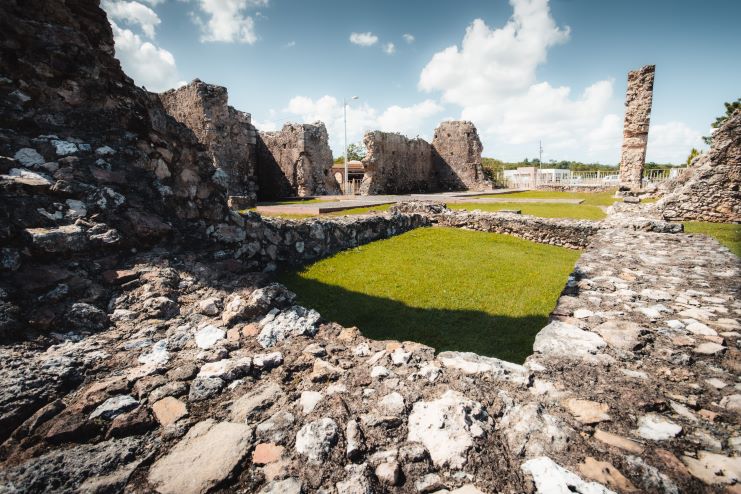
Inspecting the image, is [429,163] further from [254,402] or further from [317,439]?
[317,439]

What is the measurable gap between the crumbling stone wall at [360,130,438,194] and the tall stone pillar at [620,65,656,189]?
12138mm

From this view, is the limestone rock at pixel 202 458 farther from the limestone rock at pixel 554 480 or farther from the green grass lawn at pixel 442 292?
the green grass lawn at pixel 442 292

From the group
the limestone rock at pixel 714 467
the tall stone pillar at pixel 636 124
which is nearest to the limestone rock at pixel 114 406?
the limestone rock at pixel 714 467

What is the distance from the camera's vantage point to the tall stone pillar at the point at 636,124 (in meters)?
18.3

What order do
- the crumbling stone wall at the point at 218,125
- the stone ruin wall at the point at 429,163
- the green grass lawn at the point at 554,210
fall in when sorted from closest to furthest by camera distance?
the green grass lawn at the point at 554,210 < the crumbling stone wall at the point at 218,125 < the stone ruin wall at the point at 429,163

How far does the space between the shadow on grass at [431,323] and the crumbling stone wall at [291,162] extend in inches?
567

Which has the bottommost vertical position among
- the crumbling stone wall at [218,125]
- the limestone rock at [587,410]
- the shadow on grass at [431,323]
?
the shadow on grass at [431,323]

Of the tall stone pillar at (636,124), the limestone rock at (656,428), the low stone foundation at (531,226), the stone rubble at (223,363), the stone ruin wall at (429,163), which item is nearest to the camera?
the stone rubble at (223,363)

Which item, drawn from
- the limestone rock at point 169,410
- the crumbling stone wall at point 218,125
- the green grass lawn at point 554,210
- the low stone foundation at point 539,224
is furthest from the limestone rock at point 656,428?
the crumbling stone wall at point 218,125

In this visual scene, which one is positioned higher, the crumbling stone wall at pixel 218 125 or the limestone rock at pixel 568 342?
the crumbling stone wall at pixel 218 125

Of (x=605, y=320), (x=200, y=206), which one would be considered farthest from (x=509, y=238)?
(x=200, y=206)

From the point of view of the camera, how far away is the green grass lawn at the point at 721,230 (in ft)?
24.1

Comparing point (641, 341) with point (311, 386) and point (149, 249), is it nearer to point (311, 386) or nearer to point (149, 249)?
point (311, 386)

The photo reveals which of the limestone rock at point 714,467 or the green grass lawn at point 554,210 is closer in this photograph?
the limestone rock at point 714,467
